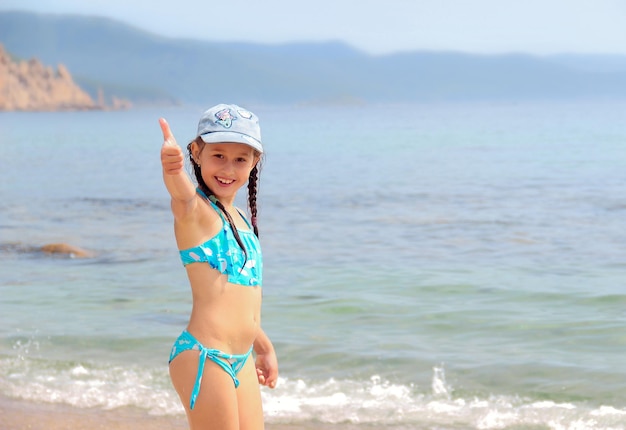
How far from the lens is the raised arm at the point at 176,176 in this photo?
291 centimetres

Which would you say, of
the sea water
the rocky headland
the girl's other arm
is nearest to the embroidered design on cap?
the girl's other arm

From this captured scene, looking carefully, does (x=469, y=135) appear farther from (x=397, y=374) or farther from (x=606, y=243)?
(x=397, y=374)

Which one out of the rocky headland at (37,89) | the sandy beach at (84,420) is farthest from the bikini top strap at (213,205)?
the rocky headland at (37,89)

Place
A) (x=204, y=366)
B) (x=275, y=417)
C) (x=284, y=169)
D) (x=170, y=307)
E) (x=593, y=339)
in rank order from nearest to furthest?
1. (x=204, y=366)
2. (x=275, y=417)
3. (x=593, y=339)
4. (x=170, y=307)
5. (x=284, y=169)

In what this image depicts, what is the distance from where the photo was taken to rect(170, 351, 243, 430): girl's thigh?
3092 millimetres

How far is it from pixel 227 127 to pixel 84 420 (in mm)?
2650

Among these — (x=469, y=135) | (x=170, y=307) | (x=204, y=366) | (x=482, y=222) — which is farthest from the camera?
(x=469, y=135)

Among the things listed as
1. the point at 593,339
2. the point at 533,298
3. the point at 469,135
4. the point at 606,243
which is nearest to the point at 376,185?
the point at 606,243

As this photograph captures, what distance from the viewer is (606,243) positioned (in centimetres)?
1188

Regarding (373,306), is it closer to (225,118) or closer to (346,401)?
(346,401)

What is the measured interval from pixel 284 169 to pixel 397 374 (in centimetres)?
2222

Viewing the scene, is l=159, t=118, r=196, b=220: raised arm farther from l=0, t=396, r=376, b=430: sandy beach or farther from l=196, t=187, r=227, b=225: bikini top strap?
l=0, t=396, r=376, b=430: sandy beach

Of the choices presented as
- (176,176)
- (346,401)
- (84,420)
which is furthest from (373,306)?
(176,176)

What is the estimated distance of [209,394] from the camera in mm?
3094
